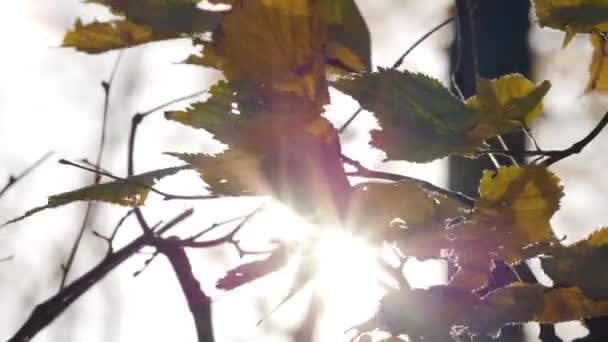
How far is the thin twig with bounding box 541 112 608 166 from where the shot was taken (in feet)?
0.99

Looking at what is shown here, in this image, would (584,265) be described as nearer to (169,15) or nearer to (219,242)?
(169,15)

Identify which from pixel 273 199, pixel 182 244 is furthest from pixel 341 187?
pixel 182 244

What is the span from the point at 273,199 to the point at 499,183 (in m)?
0.10

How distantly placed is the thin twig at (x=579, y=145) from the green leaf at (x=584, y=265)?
0.12 feet

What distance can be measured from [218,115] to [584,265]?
0.53 ft

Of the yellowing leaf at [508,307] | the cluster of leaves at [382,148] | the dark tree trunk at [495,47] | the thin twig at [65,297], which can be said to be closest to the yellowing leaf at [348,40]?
the cluster of leaves at [382,148]

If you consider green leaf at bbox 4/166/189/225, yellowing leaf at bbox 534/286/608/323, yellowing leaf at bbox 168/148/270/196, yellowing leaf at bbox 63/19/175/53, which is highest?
yellowing leaf at bbox 63/19/175/53

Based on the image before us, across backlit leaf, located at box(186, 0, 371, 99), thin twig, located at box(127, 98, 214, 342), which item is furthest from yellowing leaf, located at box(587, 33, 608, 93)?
thin twig, located at box(127, 98, 214, 342)

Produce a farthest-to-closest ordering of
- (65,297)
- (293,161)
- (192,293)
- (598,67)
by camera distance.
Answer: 1. (65,297)
2. (192,293)
3. (598,67)
4. (293,161)

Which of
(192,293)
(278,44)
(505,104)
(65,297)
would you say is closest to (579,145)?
(505,104)

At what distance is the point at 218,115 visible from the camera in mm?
274

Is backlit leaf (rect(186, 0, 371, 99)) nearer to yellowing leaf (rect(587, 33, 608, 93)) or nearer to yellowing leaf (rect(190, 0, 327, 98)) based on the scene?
yellowing leaf (rect(190, 0, 327, 98))

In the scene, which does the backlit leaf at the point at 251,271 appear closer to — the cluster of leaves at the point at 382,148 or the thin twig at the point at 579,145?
the cluster of leaves at the point at 382,148

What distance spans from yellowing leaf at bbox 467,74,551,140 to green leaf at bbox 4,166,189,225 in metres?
0.12
